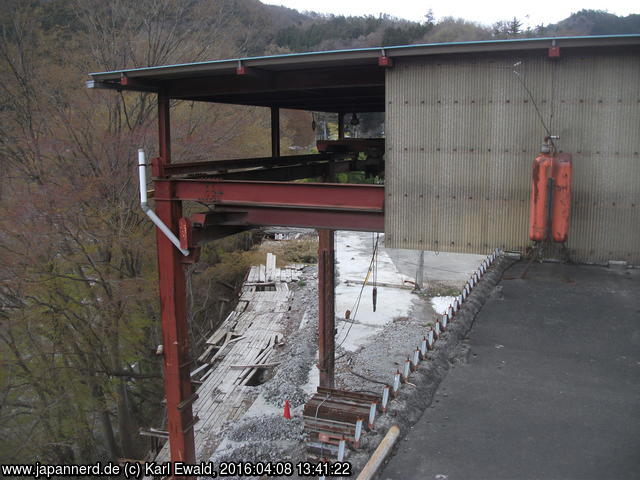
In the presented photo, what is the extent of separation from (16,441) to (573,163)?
16.0m

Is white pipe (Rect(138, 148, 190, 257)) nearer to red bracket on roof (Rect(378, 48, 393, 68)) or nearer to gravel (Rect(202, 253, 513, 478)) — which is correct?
red bracket on roof (Rect(378, 48, 393, 68))

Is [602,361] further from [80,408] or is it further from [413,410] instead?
[80,408]

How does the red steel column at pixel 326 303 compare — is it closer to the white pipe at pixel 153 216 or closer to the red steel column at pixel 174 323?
the red steel column at pixel 174 323

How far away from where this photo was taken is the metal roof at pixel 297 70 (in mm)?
7148

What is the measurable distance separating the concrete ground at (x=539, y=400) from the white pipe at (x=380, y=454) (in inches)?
6.4

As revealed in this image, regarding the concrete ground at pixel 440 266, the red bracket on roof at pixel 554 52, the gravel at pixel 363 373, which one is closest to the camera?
the red bracket on roof at pixel 554 52

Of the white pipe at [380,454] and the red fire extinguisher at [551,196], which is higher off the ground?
the red fire extinguisher at [551,196]

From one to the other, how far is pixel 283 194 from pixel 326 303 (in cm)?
572

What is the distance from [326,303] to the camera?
13883mm

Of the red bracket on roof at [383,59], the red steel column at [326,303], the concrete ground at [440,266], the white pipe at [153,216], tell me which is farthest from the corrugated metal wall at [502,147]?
the concrete ground at [440,266]

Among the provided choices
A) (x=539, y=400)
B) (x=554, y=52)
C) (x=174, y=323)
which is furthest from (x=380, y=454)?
(x=554, y=52)

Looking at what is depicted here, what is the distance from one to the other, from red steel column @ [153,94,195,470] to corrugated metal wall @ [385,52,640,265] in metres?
3.61

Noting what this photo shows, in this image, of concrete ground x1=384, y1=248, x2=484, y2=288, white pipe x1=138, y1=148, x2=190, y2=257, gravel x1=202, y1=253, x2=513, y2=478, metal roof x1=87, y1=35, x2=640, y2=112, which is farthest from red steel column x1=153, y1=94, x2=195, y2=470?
concrete ground x1=384, y1=248, x2=484, y2=288

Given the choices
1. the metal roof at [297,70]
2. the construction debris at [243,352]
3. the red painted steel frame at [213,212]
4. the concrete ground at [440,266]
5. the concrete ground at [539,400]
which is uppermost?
the metal roof at [297,70]
